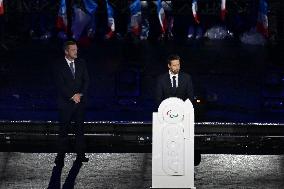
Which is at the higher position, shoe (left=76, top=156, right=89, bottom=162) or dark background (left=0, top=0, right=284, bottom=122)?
dark background (left=0, top=0, right=284, bottom=122)

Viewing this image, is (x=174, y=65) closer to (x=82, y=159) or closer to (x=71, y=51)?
(x=71, y=51)

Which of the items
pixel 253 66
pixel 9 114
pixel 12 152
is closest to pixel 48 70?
pixel 9 114

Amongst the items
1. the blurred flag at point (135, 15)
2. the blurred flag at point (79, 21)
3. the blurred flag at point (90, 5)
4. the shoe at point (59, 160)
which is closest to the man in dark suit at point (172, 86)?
the shoe at point (59, 160)

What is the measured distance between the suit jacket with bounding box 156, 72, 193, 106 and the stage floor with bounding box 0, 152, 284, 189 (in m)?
1.05

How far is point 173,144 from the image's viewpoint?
967 cm

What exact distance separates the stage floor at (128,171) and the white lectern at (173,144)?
21.3 inches

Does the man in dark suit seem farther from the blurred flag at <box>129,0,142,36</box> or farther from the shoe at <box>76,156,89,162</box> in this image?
the blurred flag at <box>129,0,142,36</box>

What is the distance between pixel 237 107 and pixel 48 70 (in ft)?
15.2

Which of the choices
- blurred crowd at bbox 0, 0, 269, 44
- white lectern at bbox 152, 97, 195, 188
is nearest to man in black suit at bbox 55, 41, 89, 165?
white lectern at bbox 152, 97, 195, 188

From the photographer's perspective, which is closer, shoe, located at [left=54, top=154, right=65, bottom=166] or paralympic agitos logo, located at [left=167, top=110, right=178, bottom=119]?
paralympic agitos logo, located at [left=167, top=110, right=178, bottom=119]

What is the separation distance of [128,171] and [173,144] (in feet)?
4.81

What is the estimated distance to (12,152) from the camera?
11961 mm

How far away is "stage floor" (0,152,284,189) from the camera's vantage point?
406 inches

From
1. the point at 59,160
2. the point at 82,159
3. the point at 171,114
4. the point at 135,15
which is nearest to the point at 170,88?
the point at 171,114
